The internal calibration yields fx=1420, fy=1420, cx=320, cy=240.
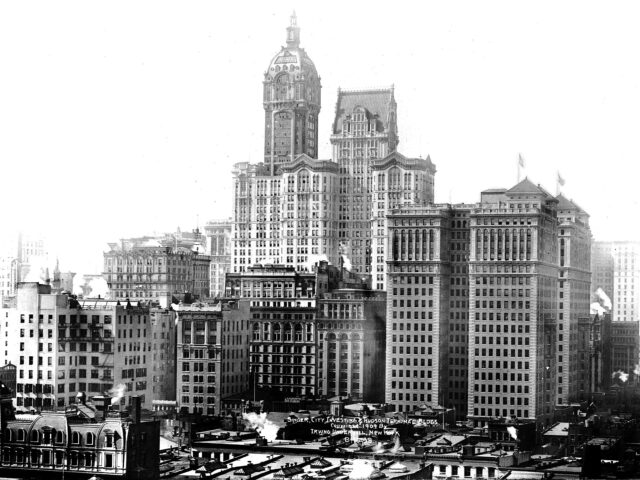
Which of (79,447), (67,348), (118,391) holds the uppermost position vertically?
(67,348)

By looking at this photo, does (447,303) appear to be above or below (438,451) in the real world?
above

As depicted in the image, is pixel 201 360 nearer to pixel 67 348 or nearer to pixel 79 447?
pixel 67 348

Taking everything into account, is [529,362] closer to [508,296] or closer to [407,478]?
[508,296]

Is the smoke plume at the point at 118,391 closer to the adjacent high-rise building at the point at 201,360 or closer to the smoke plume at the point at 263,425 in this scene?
the smoke plume at the point at 263,425

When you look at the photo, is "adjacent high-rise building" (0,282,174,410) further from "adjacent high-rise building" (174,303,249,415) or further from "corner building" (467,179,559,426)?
"corner building" (467,179,559,426)

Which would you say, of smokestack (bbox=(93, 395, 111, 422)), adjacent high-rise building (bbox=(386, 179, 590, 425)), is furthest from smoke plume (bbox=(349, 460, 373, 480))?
adjacent high-rise building (bbox=(386, 179, 590, 425))

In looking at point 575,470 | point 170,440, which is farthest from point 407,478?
point 170,440

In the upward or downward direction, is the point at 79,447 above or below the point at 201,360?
below

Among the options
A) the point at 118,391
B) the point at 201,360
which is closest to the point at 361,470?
the point at 118,391


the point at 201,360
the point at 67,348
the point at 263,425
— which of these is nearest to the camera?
the point at 263,425
